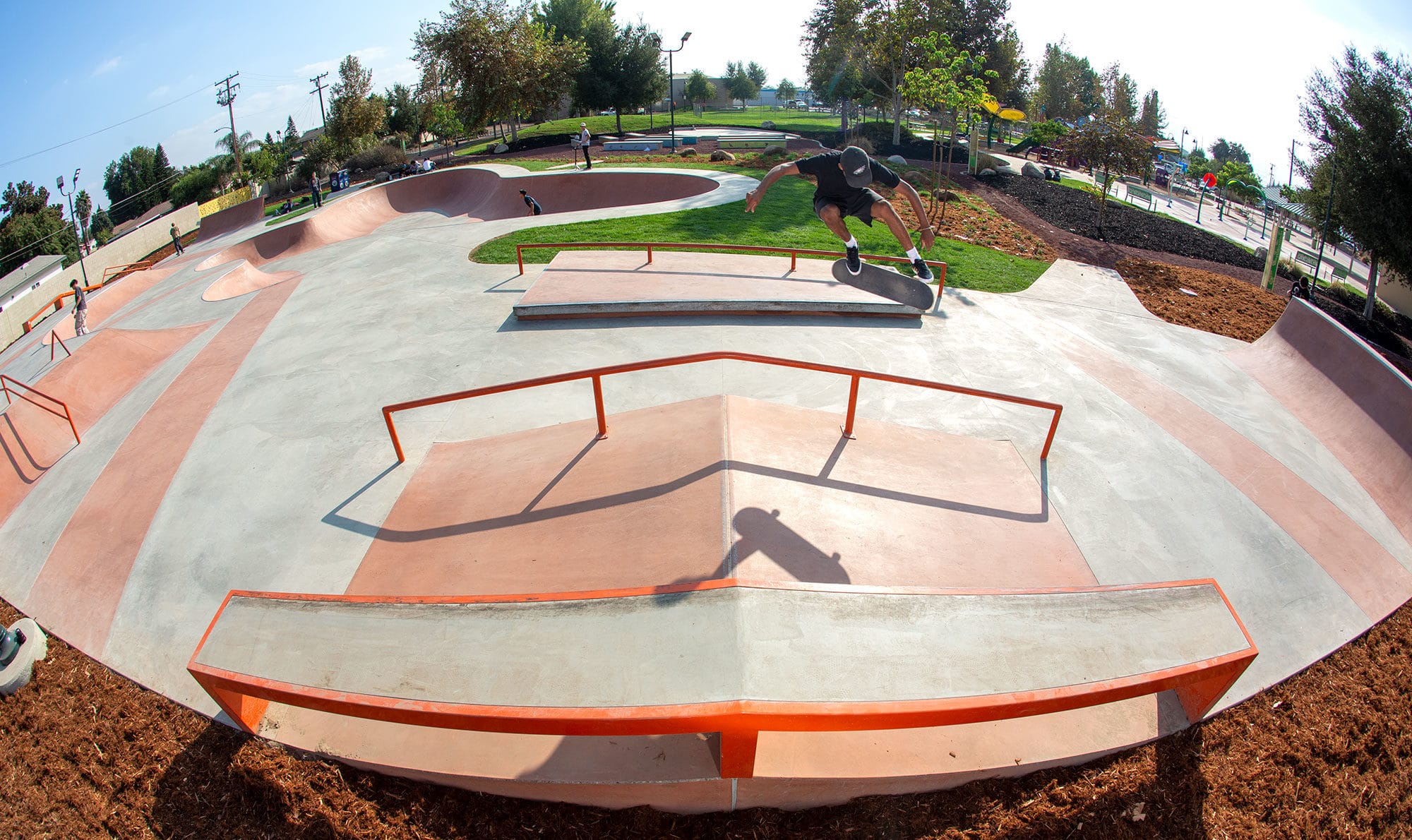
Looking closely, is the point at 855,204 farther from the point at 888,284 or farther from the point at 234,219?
the point at 234,219

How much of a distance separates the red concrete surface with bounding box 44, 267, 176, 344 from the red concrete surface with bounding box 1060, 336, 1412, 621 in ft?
76.9

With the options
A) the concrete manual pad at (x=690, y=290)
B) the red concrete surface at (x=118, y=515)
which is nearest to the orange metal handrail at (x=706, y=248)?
the concrete manual pad at (x=690, y=290)

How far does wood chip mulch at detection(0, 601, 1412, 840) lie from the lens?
4.02 meters

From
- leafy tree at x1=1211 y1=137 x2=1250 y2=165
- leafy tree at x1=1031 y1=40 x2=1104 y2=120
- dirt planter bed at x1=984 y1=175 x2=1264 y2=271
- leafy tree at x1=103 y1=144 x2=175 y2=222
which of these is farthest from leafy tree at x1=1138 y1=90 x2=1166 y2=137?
leafy tree at x1=103 y1=144 x2=175 y2=222

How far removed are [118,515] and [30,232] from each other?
62.3 metres

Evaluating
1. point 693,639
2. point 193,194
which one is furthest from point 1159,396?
point 193,194

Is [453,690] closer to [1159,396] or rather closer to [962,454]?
[962,454]

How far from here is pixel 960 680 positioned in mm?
3676

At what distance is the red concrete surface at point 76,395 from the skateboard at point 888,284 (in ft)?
36.6

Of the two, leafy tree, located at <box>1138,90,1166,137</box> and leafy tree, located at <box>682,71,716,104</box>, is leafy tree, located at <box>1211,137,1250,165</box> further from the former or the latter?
leafy tree, located at <box>682,71,716,104</box>

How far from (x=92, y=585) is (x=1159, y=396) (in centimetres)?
1369

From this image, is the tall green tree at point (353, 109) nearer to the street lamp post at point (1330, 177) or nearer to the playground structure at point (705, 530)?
the playground structure at point (705, 530)

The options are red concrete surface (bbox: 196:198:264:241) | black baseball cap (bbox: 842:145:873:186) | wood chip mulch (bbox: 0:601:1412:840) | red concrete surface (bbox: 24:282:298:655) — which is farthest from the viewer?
red concrete surface (bbox: 196:198:264:241)

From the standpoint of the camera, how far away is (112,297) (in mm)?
19094
